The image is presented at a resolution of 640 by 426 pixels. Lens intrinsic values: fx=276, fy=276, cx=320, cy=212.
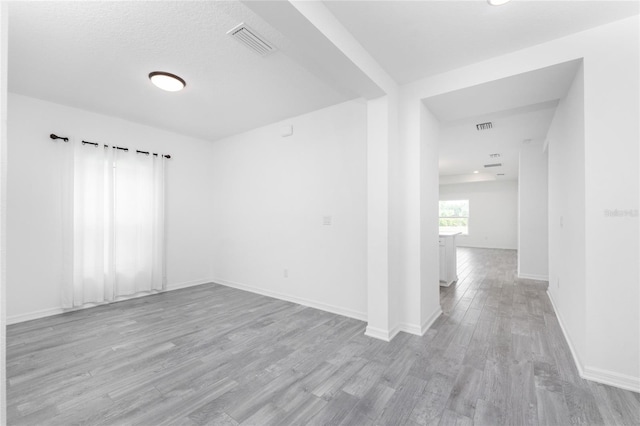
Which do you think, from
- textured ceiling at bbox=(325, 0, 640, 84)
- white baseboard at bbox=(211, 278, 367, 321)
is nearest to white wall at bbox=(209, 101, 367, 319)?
white baseboard at bbox=(211, 278, 367, 321)

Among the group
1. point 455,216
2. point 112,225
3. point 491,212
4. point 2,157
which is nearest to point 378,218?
point 2,157

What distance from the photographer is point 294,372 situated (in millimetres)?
2168

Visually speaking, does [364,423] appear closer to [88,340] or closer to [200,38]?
[88,340]

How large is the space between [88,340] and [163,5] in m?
3.10

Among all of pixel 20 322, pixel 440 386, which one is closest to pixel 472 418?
pixel 440 386

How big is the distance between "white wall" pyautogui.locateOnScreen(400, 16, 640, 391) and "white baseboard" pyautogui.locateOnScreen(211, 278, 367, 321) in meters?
2.02

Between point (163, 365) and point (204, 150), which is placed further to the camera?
point (204, 150)

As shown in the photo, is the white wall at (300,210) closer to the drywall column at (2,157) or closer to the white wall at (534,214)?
the drywall column at (2,157)

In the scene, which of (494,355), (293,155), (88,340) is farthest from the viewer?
(293,155)

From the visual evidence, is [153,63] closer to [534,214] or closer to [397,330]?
[397,330]

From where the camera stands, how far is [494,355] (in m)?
2.39

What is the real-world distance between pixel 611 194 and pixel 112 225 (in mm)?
5424

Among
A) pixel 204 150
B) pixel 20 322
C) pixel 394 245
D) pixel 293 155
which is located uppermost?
pixel 204 150

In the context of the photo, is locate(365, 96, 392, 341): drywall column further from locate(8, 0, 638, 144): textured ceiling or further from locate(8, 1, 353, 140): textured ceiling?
locate(8, 1, 353, 140): textured ceiling
